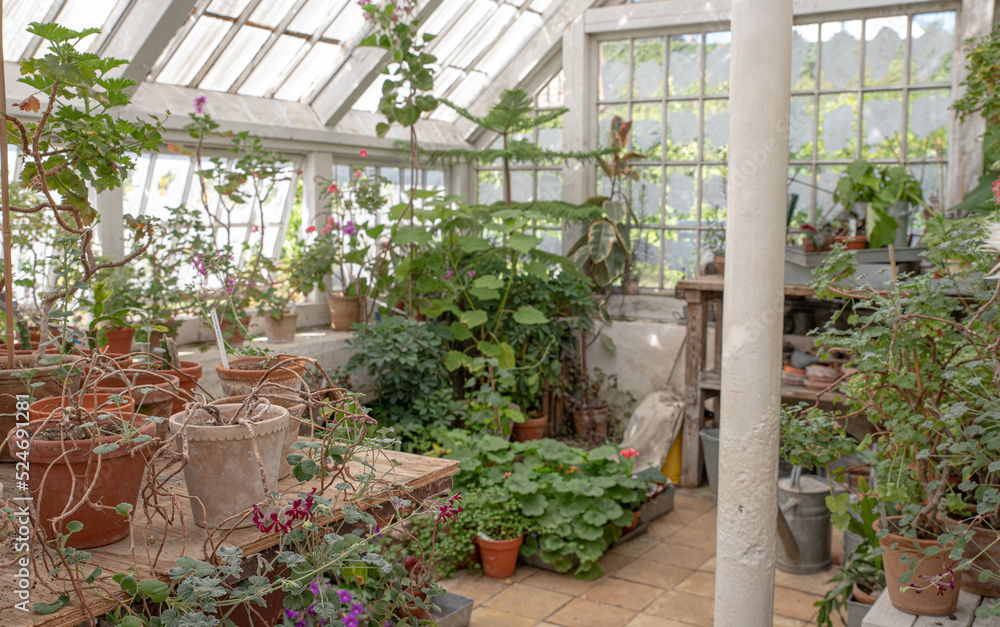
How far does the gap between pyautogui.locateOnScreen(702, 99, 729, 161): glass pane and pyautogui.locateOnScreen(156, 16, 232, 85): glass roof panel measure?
3.42m

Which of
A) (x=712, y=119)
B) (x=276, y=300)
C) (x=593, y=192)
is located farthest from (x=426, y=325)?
Result: (x=712, y=119)

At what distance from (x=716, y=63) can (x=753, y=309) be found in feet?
13.6

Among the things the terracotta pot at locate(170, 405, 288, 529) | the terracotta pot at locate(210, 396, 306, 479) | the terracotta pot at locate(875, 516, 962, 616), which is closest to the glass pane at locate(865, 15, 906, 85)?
the terracotta pot at locate(875, 516, 962, 616)

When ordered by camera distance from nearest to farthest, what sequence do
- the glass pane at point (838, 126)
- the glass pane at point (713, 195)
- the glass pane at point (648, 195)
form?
the glass pane at point (838, 126) < the glass pane at point (713, 195) < the glass pane at point (648, 195)

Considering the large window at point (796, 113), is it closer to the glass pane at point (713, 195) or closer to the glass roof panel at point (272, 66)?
the glass pane at point (713, 195)

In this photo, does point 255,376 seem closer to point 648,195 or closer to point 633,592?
point 633,592

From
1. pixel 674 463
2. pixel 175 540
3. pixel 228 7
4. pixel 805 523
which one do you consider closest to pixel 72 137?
pixel 175 540

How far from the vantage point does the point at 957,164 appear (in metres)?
5.27

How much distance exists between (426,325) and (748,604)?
322cm

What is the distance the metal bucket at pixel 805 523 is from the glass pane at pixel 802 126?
8.72ft

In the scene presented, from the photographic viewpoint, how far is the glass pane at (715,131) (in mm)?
6059

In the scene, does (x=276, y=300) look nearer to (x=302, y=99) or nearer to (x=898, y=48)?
(x=302, y=99)

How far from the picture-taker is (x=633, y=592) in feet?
12.9

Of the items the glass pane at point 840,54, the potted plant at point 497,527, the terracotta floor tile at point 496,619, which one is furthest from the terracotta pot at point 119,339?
the glass pane at point 840,54
